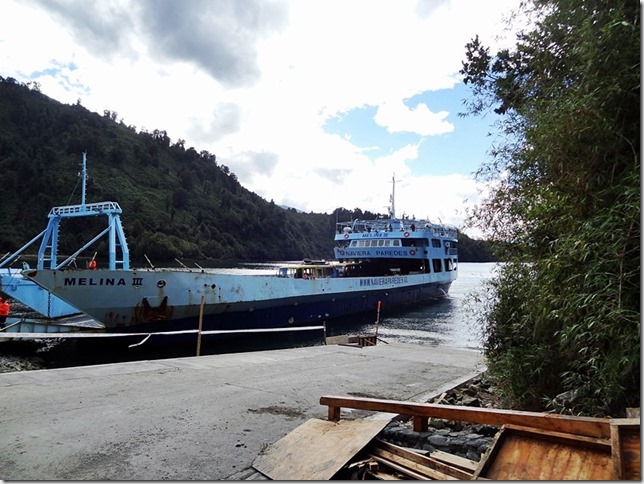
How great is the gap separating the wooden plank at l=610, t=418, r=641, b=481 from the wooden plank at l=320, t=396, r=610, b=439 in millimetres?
117

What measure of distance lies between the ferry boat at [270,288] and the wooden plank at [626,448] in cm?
886

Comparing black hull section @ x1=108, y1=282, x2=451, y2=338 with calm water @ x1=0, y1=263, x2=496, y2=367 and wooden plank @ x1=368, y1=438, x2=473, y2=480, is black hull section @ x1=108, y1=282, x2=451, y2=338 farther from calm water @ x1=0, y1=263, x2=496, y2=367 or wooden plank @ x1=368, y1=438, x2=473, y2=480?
wooden plank @ x1=368, y1=438, x2=473, y2=480

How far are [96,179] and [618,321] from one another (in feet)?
334

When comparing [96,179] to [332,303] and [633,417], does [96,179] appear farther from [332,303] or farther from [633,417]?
[633,417]

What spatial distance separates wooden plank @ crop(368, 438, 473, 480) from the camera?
3149mm

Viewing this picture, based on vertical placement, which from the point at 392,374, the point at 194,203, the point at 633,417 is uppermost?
the point at 194,203

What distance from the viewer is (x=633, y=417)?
2.88 metres

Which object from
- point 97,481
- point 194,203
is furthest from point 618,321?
point 194,203

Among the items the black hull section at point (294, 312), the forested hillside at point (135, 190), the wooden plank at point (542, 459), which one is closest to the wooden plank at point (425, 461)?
the wooden plank at point (542, 459)

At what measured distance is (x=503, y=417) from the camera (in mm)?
3221

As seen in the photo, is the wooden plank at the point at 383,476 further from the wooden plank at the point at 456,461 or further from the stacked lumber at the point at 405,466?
the wooden plank at the point at 456,461

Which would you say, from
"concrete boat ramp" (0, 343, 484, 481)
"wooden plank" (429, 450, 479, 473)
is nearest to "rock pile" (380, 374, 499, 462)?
"wooden plank" (429, 450, 479, 473)

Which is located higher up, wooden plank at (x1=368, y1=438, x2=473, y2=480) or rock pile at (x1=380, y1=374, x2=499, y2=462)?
wooden plank at (x1=368, y1=438, x2=473, y2=480)

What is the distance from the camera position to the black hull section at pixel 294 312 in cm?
1772
